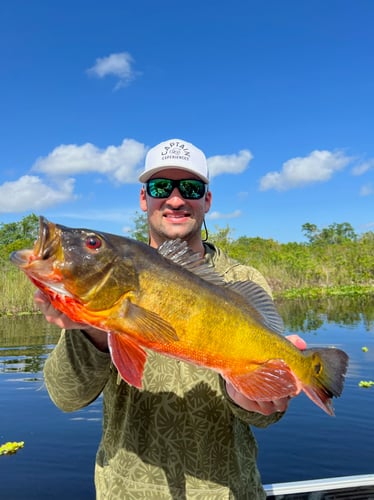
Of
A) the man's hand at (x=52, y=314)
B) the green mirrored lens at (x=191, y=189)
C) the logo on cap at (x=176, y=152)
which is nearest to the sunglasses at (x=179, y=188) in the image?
the green mirrored lens at (x=191, y=189)

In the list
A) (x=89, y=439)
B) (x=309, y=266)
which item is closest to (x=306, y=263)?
(x=309, y=266)

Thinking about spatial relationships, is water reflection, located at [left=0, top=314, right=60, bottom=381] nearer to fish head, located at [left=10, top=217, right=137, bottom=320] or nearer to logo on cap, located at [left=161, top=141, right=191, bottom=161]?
logo on cap, located at [left=161, top=141, right=191, bottom=161]

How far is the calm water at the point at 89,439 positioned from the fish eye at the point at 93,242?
19.7ft

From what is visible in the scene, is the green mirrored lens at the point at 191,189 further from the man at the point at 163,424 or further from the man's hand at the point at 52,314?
the man's hand at the point at 52,314

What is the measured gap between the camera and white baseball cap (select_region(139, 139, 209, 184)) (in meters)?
3.41

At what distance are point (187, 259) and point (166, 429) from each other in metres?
1.07

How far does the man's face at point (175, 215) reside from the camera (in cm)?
330

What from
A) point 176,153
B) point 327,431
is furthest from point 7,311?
point 176,153

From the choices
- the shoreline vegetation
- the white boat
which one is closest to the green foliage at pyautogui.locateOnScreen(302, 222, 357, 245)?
the shoreline vegetation

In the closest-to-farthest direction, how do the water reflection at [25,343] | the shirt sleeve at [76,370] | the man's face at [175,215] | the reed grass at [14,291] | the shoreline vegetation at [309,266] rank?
the shirt sleeve at [76,370] → the man's face at [175,215] → the water reflection at [25,343] → the reed grass at [14,291] → the shoreline vegetation at [309,266]

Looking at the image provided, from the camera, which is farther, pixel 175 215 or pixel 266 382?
pixel 175 215

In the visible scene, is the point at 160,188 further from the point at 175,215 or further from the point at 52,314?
the point at 52,314

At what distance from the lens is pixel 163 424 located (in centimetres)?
288

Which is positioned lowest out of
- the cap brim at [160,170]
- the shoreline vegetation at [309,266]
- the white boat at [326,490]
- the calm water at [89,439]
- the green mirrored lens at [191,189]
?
the calm water at [89,439]
